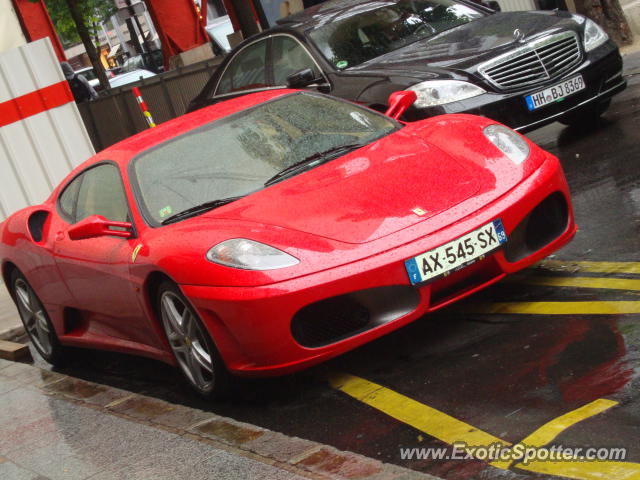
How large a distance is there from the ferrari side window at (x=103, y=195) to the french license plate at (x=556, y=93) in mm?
3561

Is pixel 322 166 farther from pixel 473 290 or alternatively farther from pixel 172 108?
pixel 172 108

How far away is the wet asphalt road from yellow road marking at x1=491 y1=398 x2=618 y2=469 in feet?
0.12

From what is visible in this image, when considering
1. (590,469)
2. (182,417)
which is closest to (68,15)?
(182,417)

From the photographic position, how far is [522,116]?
861cm

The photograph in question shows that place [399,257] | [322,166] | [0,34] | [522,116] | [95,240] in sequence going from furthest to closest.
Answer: [0,34] → [522,116] → [95,240] → [322,166] → [399,257]

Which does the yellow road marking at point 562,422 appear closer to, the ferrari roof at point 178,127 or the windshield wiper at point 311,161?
the windshield wiper at point 311,161

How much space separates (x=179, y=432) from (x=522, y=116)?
4.61 meters

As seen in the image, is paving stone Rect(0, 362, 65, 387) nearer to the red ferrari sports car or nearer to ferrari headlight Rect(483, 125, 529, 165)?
the red ferrari sports car

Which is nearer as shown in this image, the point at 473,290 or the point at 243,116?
the point at 473,290

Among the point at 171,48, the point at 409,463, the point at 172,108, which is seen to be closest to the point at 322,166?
the point at 409,463

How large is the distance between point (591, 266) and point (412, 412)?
1.61m

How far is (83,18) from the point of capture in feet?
97.6

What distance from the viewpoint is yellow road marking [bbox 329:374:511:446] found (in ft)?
13.1

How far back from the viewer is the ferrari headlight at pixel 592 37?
9.09 m
